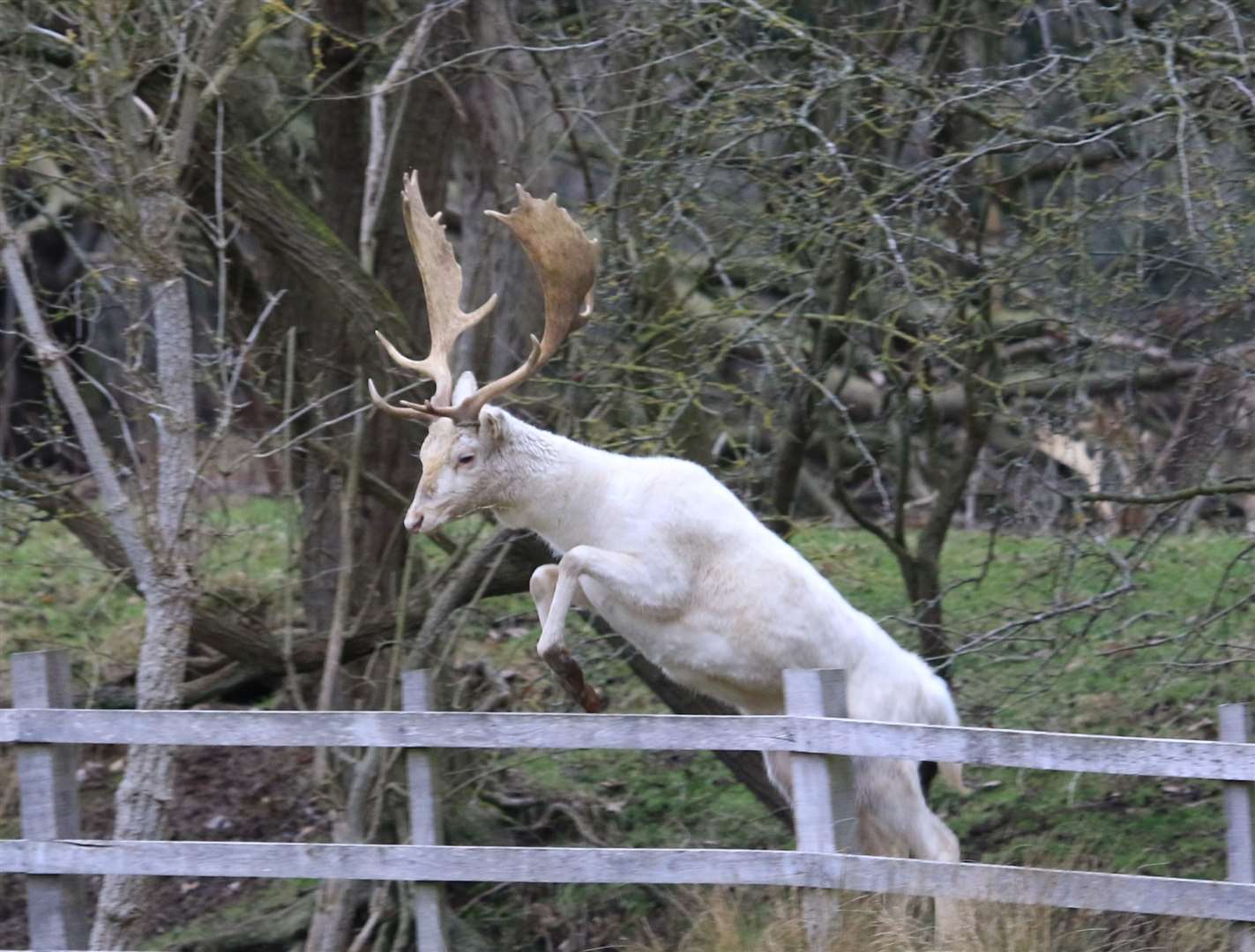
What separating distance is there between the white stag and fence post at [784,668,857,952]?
1172mm

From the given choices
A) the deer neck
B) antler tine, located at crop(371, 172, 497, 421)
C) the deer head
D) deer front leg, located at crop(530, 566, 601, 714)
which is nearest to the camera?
deer front leg, located at crop(530, 566, 601, 714)

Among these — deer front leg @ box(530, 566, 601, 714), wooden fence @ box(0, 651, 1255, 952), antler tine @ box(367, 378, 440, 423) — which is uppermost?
antler tine @ box(367, 378, 440, 423)

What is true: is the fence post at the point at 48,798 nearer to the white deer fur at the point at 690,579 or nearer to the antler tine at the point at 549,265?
the white deer fur at the point at 690,579

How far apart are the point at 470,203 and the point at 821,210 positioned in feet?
11.1

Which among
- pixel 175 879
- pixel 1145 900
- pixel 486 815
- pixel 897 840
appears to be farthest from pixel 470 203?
pixel 1145 900

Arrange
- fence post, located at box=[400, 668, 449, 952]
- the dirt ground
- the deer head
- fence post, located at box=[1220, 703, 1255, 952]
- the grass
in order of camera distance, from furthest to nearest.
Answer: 1. the dirt ground
2. the grass
3. the deer head
4. fence post, located at box=[400, 668, 449, 952]
5. fence post, located at box=[1220, 703, 1255, 952]

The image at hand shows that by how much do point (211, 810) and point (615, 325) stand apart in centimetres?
419

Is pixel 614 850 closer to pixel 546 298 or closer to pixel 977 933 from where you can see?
pixel 977 933

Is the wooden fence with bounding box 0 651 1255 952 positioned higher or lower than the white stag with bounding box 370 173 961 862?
lower

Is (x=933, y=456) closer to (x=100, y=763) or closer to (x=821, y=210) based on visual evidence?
(x=821, y=210)

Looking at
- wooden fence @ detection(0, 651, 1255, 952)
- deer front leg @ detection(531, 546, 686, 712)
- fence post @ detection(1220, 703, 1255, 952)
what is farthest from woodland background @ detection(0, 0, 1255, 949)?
fence post @ detection(1220, 703, 1255, 952)

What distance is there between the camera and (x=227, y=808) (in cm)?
1015

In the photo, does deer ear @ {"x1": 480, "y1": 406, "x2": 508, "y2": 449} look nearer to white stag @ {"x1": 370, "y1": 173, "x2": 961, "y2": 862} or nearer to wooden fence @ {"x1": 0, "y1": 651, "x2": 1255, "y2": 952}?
white stag @ {"x1": 370, "y1": 173, "x2": 961, "y2": 862}

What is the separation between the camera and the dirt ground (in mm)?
9570
